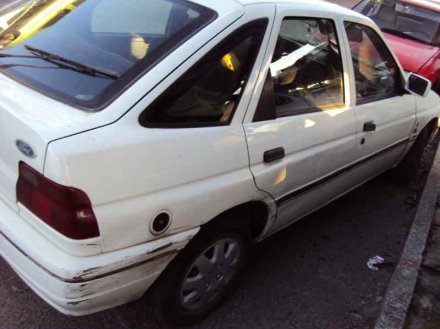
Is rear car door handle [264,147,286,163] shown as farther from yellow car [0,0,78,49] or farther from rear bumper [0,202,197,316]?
yellow car [0,0,78,49]

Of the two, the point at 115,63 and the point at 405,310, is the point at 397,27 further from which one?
the point at 115,63

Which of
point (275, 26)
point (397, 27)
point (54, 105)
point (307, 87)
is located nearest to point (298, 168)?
point (307, 87)

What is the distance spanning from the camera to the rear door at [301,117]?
8.55ft

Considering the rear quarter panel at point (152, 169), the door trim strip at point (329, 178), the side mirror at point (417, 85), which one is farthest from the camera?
the side mirror at point (417, 85)

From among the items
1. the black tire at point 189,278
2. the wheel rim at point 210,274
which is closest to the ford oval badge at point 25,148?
the black tire at point 189,278

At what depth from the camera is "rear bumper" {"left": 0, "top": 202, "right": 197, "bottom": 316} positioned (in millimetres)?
1991

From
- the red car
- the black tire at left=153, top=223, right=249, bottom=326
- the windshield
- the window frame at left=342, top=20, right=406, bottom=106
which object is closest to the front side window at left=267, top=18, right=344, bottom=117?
the window frame at left=342, top=20, right=406, bottom=106

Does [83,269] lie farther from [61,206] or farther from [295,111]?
[295,111]

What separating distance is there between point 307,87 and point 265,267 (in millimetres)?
1264

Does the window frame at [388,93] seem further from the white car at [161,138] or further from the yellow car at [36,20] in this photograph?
the yellow car at [36,20]

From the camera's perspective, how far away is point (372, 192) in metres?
4.90

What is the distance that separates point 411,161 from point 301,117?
96.1 inches

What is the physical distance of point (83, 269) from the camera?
1.97 meters

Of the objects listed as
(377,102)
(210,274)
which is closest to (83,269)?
→ (210,274)
